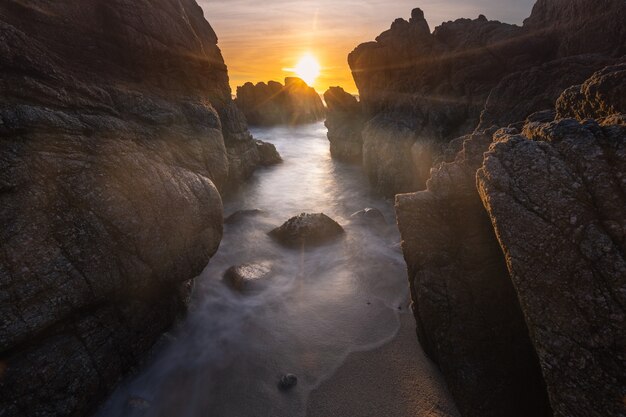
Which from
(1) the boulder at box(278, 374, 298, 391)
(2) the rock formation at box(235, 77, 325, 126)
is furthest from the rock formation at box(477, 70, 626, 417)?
(2) the rock formation at box(235, 77, 325, 126)

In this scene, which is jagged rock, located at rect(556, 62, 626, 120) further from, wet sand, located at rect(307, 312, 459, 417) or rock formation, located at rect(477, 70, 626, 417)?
wet sand, located at rect(307, 312, 459, 417)

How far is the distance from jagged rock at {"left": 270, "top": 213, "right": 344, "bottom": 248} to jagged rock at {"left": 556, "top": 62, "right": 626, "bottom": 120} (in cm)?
1674

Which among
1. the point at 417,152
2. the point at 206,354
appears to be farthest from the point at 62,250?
the point at 417,152

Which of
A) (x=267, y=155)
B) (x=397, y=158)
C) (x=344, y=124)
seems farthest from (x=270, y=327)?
(x=344, y=124)

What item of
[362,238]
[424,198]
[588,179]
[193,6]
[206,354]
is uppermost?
[193,6]

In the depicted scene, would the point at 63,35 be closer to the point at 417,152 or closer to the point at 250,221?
the point at 250,221

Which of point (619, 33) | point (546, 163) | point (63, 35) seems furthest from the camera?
point (619, 33)

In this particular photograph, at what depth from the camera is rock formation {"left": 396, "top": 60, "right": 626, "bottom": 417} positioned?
23.7 feet

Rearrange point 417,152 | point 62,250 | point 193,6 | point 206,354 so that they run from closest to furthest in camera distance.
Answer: point 62,250
point 206,354
point 417,152
point 193,6

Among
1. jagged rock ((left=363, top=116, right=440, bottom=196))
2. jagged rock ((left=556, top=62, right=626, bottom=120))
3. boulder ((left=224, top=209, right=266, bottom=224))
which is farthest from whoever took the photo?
jagged rock ((left=363, top=116, right=440, bottom=196))

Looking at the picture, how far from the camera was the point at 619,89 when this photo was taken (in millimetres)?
9797

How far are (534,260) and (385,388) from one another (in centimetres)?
738

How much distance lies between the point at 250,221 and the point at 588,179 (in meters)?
25.6

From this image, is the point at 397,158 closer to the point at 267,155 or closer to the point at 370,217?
the point at 370,217
